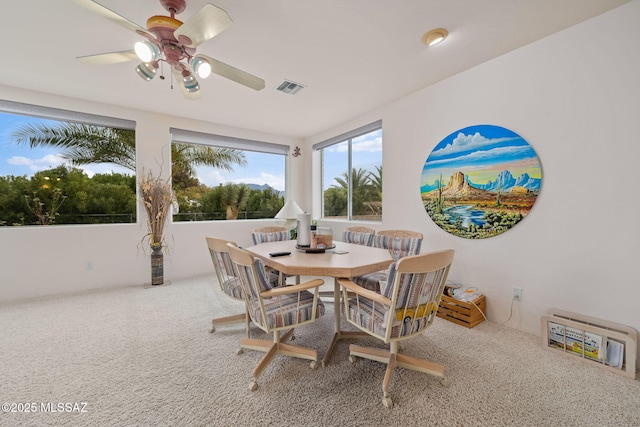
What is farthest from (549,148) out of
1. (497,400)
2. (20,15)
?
(20,15)

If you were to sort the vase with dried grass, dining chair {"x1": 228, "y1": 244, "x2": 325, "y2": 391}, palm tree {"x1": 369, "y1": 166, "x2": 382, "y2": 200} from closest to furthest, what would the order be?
dining chair {"x1": 228, "y1": 244, "x2": 325, "y2": 391}
the vase with dried grass
palm tree {"x1": 369, "y1": 166, "x2": 382, "y2": 200}

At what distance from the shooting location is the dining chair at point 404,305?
1.42 metres

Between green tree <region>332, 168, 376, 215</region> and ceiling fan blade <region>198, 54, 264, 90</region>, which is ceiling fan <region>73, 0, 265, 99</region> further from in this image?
green tree <region>332, 168, 376, 215</region>

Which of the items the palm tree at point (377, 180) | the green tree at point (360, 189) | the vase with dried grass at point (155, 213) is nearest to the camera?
the vase with dried grass at point (155, 213)

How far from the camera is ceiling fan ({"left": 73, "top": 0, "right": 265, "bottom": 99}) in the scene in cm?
148

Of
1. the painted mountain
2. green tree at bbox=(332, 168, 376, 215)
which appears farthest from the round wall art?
green tree at bbox=(332, 168, 376, 215)

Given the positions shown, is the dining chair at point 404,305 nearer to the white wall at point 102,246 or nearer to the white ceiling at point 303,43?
the white ceiling at point 303,43

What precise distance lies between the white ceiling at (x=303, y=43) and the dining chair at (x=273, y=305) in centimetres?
177

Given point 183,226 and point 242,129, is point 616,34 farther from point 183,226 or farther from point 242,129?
point 183,226

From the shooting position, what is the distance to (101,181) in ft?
12.1

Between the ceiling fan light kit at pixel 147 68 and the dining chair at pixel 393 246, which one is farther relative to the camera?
the dining chair at pixel 393 246

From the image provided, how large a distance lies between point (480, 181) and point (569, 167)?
65 centimetres

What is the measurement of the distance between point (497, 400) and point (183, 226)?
4.28 m

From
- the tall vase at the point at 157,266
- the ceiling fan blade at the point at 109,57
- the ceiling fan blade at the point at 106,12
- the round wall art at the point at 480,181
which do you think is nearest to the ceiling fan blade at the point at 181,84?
the ceiling fan blade at the point at 109,57
